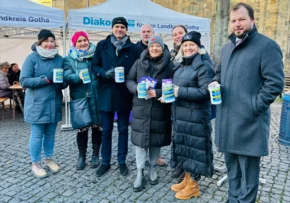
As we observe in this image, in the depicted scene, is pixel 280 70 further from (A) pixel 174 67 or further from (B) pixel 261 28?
(B) pixel 261 28

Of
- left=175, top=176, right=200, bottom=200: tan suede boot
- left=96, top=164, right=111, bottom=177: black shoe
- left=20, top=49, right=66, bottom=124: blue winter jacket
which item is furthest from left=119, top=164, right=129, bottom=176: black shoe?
left=20, top=49, right=66, bottom=124: blue winter jacket

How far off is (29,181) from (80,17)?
12.4 feet

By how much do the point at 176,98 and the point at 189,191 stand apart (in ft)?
3.77

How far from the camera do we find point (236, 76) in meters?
2.63

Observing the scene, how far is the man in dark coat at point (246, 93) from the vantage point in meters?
2.48

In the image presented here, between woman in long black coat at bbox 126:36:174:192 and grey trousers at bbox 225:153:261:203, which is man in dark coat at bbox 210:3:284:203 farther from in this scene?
woman in long black coat at bbox 126:36:174:192

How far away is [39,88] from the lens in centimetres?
383

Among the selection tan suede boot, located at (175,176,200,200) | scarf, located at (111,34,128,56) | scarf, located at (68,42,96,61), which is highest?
scarf, located at (111,34,128,56)

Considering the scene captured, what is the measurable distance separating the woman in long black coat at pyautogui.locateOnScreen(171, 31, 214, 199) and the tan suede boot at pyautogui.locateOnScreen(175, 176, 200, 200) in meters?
0.21

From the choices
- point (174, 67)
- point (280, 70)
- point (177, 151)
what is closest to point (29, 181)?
point (177, 151)

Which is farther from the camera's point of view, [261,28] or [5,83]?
[261,28]

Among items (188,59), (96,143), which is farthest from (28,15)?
(188,59)

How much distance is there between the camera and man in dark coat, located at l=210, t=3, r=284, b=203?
2479 mm

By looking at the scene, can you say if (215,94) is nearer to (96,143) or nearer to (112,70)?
(112,70)
